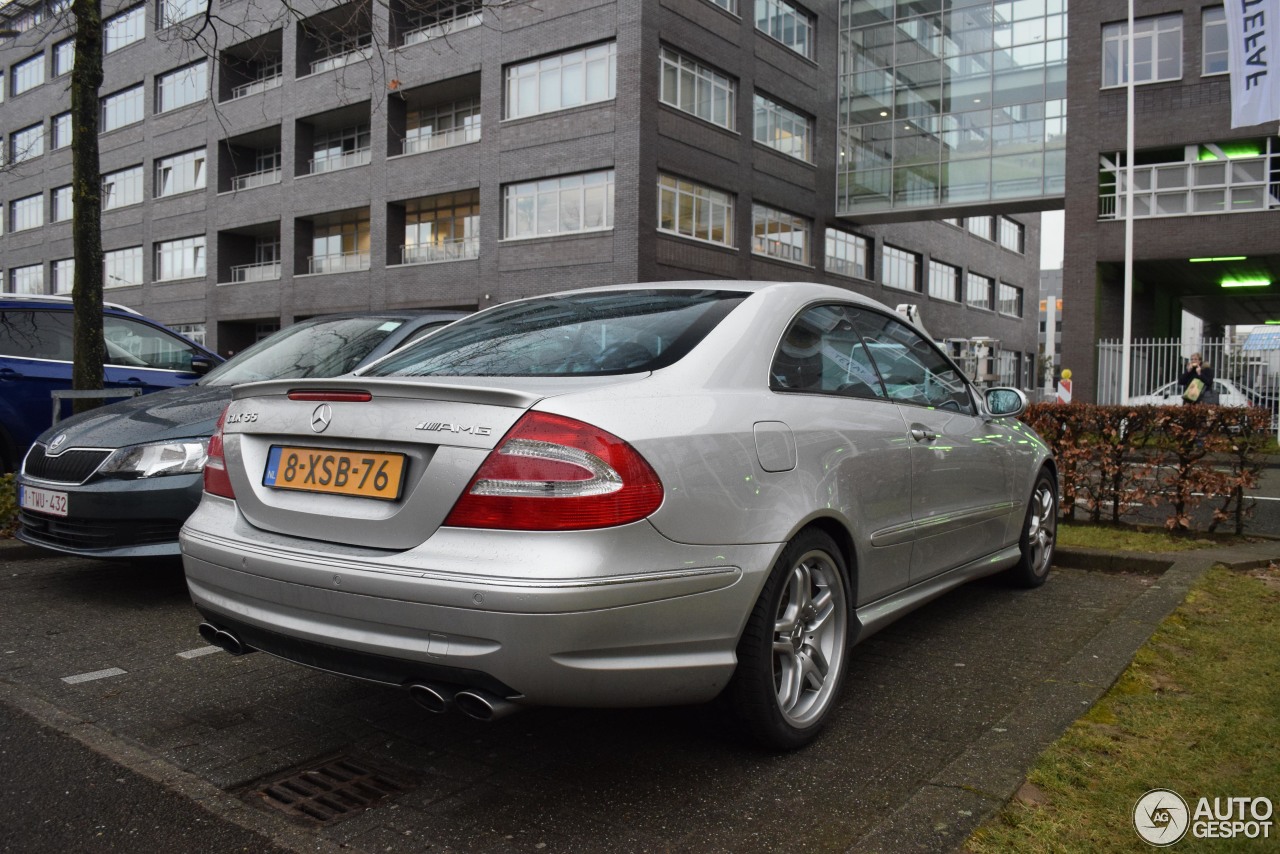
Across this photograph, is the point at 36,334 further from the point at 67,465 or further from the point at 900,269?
the point at 900,269

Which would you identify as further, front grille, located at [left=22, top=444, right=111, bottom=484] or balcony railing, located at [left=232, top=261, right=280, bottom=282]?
balcony railing, located at [left=232, top=261, right=280, bottom=282]

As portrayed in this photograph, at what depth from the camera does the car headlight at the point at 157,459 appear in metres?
4.73

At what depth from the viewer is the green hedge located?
6.48 meters

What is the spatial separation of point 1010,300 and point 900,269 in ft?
46.8

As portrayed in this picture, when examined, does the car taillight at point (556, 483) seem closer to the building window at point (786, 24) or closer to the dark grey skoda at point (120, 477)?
the dark grey skoda at point (120, 477)

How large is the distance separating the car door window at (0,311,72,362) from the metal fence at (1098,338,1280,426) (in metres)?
20.4

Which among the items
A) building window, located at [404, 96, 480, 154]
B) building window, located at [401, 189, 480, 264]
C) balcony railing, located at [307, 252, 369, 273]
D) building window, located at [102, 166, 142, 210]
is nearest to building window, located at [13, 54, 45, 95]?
building window, located at [102, 166, 142, 210]

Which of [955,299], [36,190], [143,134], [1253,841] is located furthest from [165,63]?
[1253,841]

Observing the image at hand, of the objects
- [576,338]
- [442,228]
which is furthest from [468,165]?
[576,338]

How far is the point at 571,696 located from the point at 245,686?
1.86 meters

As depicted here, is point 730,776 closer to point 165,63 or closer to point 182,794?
point 182,794

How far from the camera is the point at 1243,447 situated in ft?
21.1

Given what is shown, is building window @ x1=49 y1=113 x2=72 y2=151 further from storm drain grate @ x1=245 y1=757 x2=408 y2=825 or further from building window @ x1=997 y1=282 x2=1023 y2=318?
storm drain grate @ x1=245 y1=757 x2=408 y2=825

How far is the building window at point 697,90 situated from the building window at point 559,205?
10.4 ft
